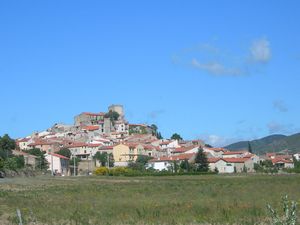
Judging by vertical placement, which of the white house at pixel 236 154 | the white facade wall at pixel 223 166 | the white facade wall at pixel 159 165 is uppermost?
the white house at pixel 236 154

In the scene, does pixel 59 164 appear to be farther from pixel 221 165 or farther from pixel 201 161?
pixel 221 165

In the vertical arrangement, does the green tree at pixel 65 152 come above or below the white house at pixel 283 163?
above

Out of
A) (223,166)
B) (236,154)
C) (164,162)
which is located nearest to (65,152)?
(164,162)

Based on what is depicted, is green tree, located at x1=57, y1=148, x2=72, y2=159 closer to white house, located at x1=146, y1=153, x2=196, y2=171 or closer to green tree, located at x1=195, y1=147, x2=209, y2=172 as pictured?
white house, located at x1=146, y1=153, x2=196, y2=171

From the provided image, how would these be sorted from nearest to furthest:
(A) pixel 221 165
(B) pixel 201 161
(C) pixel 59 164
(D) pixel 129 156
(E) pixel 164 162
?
(B) pixel 201 161 < (C) pixel 59 164 < (A) pixel 221 165 < (E) pixel 164 162 < (D) pixel 129 156

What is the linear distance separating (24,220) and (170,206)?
859 centimetres

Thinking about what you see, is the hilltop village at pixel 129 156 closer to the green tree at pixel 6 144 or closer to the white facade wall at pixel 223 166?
the white facade wall at pixel 223 166

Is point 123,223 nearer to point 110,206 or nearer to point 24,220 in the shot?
point 24,220

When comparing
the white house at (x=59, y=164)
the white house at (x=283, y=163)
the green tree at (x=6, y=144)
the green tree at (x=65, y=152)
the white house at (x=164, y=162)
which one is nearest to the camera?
the green tree at (x=6, y=144)

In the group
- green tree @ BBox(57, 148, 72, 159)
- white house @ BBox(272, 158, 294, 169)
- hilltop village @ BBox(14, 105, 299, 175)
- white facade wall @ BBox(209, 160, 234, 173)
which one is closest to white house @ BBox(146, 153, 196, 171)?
hilltop village @ BBox(14, 105, 299, 175)

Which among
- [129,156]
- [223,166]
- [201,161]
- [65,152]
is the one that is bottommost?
[223,166]

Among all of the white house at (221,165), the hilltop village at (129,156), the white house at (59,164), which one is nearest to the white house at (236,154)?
the hilltop village at (129,156)

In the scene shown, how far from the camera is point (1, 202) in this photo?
109 ft

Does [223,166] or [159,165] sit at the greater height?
[159,165]
